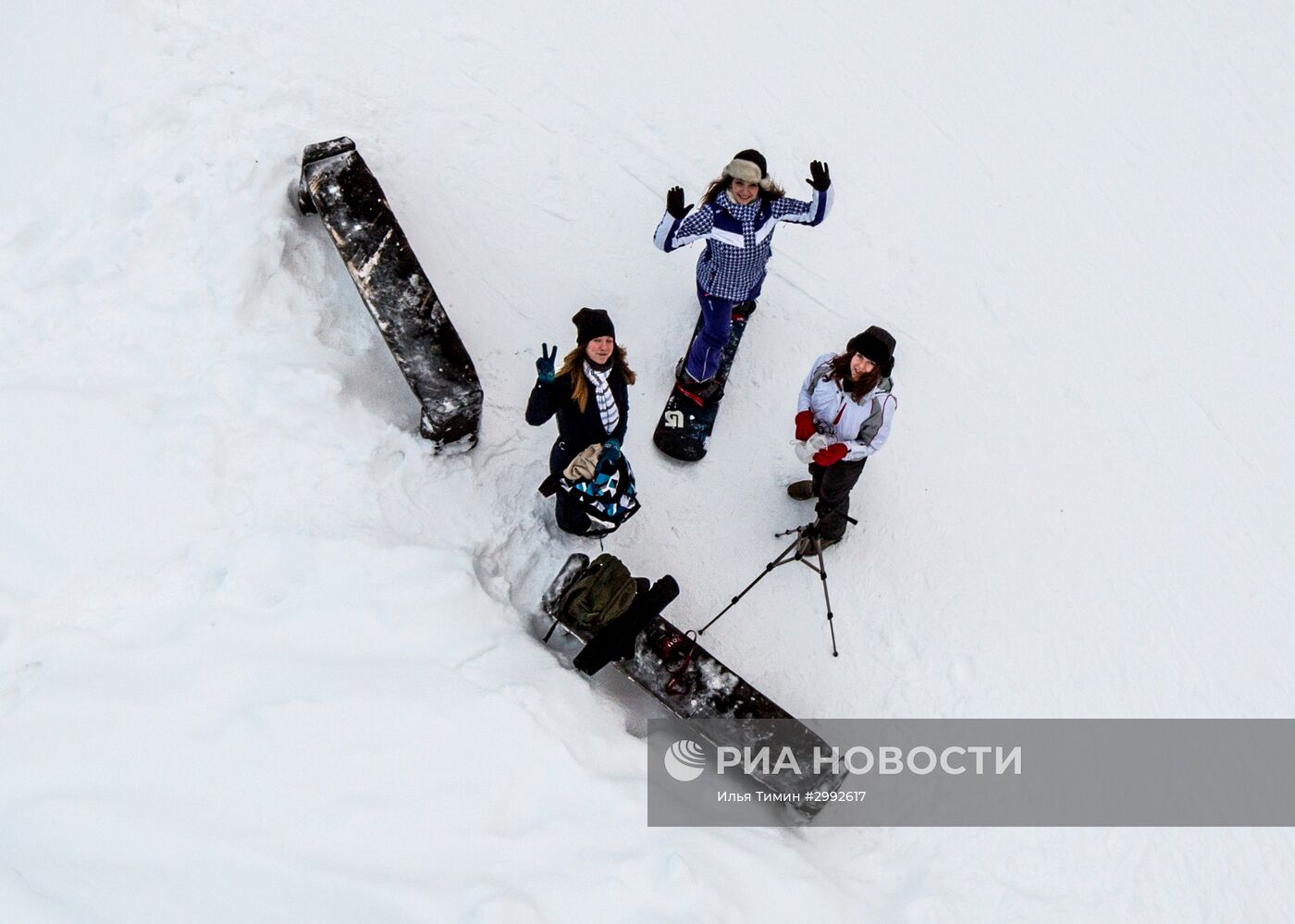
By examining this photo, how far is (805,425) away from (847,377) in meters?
0.34

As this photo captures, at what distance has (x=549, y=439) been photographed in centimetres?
525

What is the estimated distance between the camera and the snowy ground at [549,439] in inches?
149

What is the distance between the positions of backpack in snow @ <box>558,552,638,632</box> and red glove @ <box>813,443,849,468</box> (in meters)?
1.11

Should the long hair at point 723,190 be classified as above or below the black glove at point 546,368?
above

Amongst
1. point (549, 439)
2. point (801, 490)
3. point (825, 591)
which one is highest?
point (801, 490)

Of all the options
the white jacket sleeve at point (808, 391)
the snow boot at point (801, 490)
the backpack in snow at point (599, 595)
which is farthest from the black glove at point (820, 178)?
the backpack in snow at point (599, 595)

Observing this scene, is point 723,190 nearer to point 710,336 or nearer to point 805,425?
point 710,336

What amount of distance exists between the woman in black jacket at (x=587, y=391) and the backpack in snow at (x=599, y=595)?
54 centimetres

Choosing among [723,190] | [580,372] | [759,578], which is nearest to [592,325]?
[580,372]

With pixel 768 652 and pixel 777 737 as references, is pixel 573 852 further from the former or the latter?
pixel 768 652

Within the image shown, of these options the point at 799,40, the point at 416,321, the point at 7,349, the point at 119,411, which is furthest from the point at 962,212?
the point at 7,349

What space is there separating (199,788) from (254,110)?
3.87 metres

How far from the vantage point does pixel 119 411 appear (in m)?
4.45

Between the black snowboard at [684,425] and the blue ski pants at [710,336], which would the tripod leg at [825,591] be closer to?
the black snowboard at [684,425]
